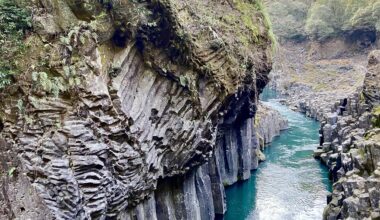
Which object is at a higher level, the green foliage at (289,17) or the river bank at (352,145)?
the green foliage at (289,17)

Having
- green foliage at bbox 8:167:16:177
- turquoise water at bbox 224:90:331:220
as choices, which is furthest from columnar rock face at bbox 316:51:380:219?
green foliage at bbox 8:167:16:177

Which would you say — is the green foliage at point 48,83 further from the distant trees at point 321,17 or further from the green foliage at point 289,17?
the green foliage at point 289,17

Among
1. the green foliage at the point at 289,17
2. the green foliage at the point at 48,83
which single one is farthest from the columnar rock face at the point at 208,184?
the green foliage at the point at 289,17

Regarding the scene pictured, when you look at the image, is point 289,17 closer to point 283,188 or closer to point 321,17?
point 321,17

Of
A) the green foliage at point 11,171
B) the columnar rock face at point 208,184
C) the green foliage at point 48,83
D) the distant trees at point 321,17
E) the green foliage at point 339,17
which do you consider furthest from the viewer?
the distant trees at point 321,17

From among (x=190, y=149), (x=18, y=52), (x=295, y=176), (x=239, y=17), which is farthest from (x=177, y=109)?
(x=295, y=176)

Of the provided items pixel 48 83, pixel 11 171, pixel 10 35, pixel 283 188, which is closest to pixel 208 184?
pixel 283 188

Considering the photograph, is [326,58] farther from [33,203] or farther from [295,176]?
[33,203]

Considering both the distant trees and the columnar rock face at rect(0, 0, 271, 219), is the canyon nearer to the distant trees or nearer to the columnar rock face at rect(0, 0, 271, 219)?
the columnar rock face at rect(0, 0, 271, 219)

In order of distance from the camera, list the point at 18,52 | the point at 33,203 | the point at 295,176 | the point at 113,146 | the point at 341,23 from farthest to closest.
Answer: the point at 341,23 → the point at 295,176 → the point at 113,146 → the point at 18,52 → the point at 33,203
